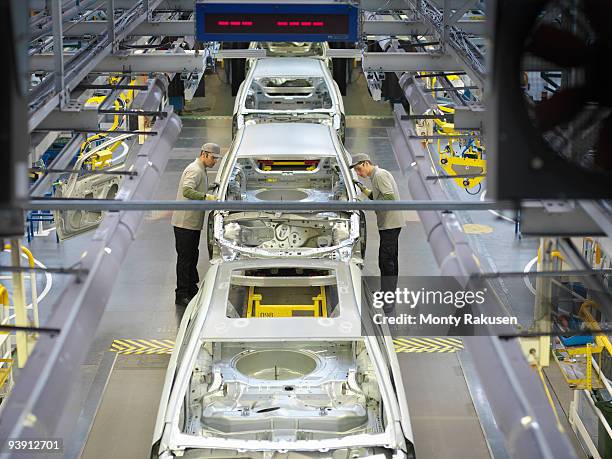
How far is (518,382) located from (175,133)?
4.24 meters

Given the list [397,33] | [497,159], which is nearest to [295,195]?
[397,33]

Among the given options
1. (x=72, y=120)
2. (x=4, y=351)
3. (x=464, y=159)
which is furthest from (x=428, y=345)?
(x=464, y=159)

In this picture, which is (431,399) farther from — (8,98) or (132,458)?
(8,98)

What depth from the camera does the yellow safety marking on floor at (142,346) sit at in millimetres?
8289

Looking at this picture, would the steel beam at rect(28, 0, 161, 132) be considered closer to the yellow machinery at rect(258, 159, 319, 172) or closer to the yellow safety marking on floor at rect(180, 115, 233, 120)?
the yellow machinery at rect(258, 159, 319, 172)

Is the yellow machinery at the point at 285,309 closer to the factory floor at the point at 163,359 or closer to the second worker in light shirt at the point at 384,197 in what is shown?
the factory floor at the point at 163,359

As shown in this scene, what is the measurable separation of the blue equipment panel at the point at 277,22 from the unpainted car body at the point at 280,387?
168cm

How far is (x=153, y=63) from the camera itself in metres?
7.88

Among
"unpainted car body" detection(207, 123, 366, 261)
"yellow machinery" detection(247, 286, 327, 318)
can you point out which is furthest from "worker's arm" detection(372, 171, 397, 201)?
"yellow machinery" detection(247, 286, 327, 318)

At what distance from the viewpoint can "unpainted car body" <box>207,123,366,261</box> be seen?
26.5 feet

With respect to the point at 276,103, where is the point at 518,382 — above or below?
above

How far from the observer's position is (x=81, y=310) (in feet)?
12.4

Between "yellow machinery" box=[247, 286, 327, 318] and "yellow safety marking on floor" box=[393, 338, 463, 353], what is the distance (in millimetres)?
973

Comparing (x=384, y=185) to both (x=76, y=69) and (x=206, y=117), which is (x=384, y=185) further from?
(x=206, y=117)
